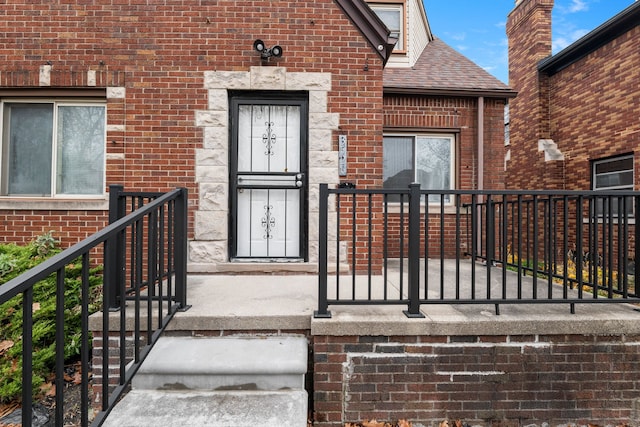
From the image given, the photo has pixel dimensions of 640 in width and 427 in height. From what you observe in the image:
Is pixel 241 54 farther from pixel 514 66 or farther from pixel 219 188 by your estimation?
pixel 514 66

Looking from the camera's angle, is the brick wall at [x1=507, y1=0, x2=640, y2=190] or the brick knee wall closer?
the brick knee wall

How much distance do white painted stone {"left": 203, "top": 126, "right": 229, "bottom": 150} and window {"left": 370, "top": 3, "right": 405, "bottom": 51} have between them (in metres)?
4.48

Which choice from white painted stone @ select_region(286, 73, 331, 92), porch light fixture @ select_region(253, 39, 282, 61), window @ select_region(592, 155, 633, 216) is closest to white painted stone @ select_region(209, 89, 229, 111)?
porch light fixture @ select_region(253, 39, 282, 61)

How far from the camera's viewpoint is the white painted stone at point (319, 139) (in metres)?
4.29

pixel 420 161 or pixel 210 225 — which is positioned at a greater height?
pixel 420 161

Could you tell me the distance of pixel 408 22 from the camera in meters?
6.93

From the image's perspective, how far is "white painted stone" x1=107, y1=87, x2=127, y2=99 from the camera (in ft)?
14.0

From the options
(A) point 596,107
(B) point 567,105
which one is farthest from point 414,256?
(B) point 567,105

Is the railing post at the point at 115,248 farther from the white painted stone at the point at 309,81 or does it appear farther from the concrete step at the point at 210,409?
the white painted stone at the point at 309,81

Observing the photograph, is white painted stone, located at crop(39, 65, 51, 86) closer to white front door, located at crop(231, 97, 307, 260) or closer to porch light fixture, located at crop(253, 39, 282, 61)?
white front door, located at crop(231, 97, 307, 260)

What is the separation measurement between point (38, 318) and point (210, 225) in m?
1.84

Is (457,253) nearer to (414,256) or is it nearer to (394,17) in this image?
(414,256)

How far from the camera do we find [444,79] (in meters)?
6.50

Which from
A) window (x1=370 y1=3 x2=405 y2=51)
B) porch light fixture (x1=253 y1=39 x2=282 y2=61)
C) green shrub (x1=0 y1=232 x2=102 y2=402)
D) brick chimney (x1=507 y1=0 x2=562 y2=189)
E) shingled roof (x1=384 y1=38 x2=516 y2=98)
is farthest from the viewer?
brick chimney (x1=507 y1=0 x2=562 y2=189)
